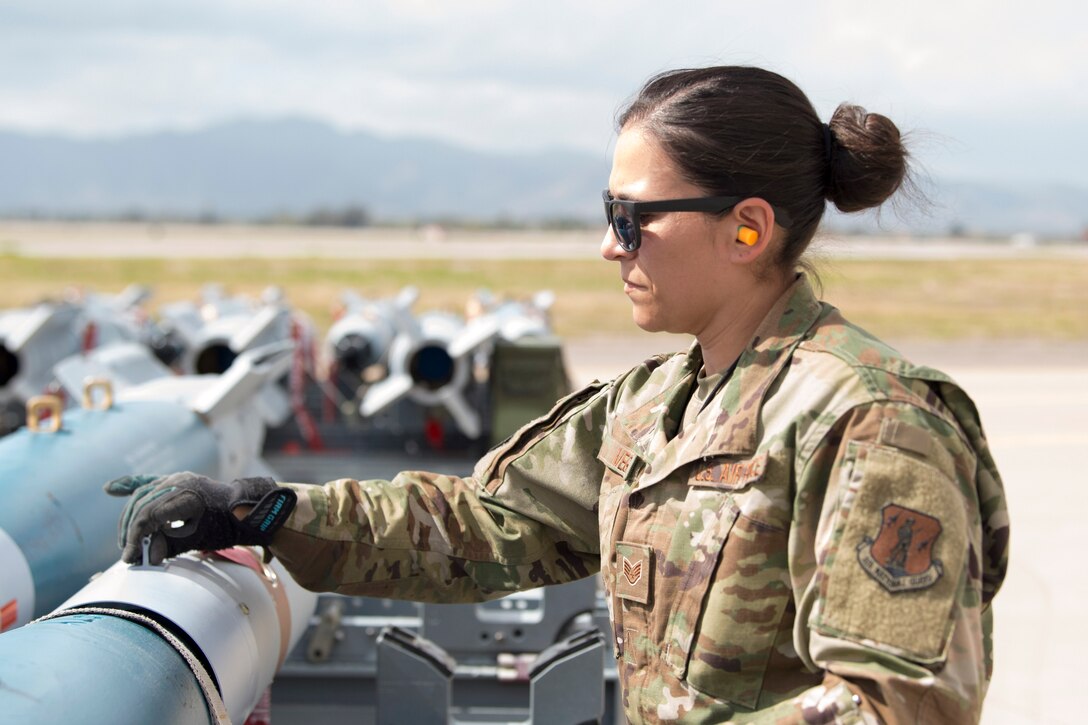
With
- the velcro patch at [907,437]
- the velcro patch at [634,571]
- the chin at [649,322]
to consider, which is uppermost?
the chin at [649,322]

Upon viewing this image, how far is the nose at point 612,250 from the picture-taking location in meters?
2.01

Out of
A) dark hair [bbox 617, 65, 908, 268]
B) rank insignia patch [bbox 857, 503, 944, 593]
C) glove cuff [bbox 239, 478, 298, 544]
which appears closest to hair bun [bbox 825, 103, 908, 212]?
dark hair [bbox 617, 65, 908, 268]

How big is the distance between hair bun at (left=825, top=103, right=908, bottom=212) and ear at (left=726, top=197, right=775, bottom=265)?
0.18 metres

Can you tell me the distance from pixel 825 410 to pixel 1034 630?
5.82 metres

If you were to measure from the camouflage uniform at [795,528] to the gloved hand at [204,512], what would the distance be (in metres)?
0.58

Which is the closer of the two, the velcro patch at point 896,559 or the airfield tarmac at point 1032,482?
the velcro patch at point 896,559

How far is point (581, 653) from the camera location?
3260 millimetres

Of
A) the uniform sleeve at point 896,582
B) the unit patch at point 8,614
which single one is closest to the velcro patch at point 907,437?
the uniform sleeve at point 896,582

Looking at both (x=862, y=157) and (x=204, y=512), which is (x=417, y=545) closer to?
(x=204, y=512)

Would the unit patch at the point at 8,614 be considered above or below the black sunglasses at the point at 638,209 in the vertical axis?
below

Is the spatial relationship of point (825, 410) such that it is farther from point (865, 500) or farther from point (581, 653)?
point (581, 653)

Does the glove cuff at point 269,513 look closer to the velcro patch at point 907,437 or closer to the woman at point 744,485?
the woman at point 744,485

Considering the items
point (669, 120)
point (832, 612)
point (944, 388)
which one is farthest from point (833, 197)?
point (832, 612)

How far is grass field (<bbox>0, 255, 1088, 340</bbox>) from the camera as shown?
86.2 feet
